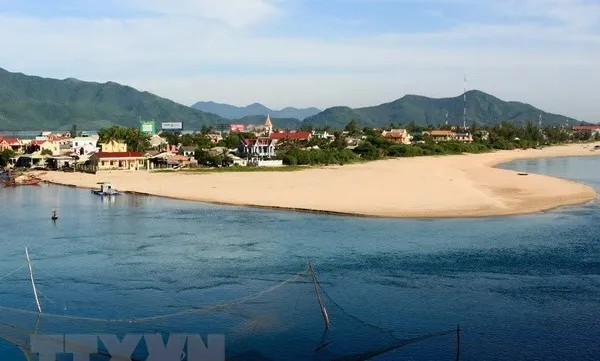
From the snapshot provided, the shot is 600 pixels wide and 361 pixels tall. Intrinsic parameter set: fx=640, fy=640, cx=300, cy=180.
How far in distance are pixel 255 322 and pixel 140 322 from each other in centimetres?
384

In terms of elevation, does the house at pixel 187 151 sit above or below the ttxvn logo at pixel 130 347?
above

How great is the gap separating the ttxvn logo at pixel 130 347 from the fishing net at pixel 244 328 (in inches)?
2.6

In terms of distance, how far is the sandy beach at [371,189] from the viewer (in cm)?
4781

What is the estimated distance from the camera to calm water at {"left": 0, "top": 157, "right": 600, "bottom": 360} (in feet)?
Result: 69.5

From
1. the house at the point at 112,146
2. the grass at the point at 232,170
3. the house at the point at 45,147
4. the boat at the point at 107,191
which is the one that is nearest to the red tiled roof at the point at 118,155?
the grass at the point at 232,170

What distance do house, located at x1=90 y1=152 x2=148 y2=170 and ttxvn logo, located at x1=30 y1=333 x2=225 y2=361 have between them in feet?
217

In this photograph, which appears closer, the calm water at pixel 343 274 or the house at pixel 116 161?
the calm water at pixel 343 274

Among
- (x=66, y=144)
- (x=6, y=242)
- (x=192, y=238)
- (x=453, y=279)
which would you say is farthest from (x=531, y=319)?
(x=66, y=144)

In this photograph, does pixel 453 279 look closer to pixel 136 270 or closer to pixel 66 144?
pixel 136 270

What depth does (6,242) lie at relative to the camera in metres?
36.6

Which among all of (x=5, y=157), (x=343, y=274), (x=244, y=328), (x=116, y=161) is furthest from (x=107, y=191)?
(x=5, y=157)

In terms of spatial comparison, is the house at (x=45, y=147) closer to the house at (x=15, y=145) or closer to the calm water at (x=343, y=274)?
the house at (x=15, y=145)

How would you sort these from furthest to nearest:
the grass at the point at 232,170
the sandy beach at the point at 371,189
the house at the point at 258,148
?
1. the house at the point at 258,148
2. the grass at the point at 232,170
3. the sandy beach at the point at 371,189

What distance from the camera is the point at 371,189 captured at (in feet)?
192
